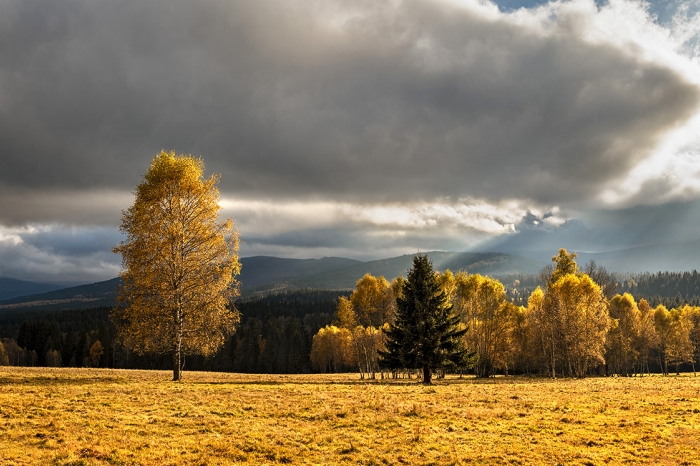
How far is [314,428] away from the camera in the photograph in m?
17.8

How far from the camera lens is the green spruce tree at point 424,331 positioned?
141 feet

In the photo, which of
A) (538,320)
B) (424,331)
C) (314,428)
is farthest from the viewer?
(538,320)

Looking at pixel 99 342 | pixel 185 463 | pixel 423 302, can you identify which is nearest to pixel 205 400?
pixel 185 463

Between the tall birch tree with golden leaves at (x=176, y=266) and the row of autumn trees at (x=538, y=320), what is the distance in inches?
828

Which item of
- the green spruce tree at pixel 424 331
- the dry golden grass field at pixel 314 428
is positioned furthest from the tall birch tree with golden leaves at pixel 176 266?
the green spruce tree at pixel 424 331

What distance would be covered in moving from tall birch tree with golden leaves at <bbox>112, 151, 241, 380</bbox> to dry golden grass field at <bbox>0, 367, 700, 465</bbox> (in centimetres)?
512

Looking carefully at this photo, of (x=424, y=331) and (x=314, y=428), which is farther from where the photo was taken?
(x=424, y=331)

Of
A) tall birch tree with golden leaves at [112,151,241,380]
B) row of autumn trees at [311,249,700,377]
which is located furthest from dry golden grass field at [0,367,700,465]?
row of autumn trees at [311,249,700,377]

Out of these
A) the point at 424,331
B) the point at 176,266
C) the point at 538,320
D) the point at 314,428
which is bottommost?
the point at 314,428

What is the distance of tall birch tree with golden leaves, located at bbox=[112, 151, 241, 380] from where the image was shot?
97.2 feet

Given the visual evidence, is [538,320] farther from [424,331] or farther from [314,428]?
[314,428]

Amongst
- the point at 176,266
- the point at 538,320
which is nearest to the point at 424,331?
the point at 176,266

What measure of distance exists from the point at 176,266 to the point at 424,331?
24745mm

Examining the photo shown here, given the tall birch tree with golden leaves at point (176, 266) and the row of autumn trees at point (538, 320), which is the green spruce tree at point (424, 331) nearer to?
the row of autumn trees at point (538, 320)
